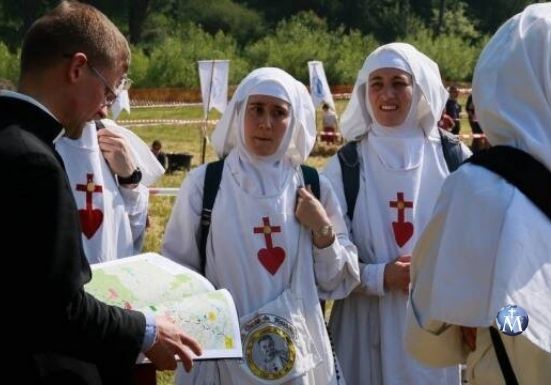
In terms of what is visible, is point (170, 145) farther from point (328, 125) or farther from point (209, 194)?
point (209, 194)

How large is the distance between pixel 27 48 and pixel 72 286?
678 mm

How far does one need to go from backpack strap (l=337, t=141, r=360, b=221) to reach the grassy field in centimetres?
220

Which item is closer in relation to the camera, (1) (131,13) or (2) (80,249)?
(2) (80,249)

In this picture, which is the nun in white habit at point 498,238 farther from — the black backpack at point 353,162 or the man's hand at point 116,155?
the black backpack at point 353,162

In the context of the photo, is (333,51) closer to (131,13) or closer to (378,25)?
(131,13)

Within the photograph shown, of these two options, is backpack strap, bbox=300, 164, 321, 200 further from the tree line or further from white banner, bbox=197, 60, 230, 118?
the tree line

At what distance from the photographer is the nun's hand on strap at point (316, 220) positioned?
4.23m

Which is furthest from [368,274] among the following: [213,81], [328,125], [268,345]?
[328,125]

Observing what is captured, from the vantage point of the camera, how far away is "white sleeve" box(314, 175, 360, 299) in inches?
168

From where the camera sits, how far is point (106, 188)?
4113 mm

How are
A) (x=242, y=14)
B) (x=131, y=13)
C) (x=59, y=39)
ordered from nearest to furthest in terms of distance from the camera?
(x=59, y=39) < (x=131, y=13) < (x=242, y=14)

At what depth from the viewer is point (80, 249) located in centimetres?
281

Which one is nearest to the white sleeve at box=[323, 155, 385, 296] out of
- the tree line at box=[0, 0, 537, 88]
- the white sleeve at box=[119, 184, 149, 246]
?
the white sleeve at box=[119, 184, 149, 246]

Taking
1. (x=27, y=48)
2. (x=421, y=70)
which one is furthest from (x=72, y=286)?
(x=421, y=70)
